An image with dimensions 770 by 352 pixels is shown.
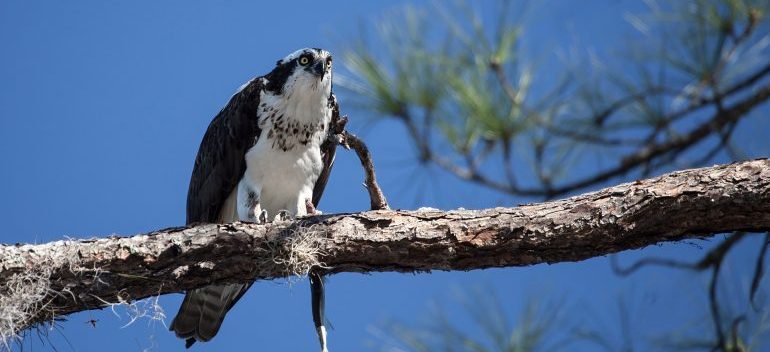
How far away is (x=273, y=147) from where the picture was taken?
4.14 m

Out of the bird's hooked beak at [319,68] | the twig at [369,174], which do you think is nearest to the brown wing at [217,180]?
the bird's hooked beak at [319,68]

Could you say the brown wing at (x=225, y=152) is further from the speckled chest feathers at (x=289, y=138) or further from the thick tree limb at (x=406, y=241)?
the thick tree limb at (x=406, y=241)

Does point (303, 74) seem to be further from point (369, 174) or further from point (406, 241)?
point (406, 241)

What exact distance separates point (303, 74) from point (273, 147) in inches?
12.9

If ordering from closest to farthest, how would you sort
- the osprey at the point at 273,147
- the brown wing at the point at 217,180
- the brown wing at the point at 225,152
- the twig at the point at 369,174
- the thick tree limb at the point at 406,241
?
the thick tree limb at the point at 406,241 < the twig at the point at 369,174 < the brown wing at the point at 217,180 < the osprey at the point at 273,147 < the brown wing at the point at 225,152

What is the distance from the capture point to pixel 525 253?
3.06m

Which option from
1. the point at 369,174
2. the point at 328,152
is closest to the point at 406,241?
the point at 369,174

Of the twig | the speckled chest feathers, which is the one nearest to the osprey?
the speckled chest feathers

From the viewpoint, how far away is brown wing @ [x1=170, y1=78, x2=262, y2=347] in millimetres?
3951

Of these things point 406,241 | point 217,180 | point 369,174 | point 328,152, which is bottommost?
point 406,241

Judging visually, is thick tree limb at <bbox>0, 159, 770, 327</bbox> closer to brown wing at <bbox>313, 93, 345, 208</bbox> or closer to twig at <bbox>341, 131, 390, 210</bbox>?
twig at <bbox>341, 131, 390, 210</bbox>

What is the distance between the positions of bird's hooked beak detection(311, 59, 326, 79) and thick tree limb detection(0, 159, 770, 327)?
1089 mm

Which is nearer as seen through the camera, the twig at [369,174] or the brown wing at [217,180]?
the twig at [369,174]

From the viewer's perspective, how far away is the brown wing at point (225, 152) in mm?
4246
